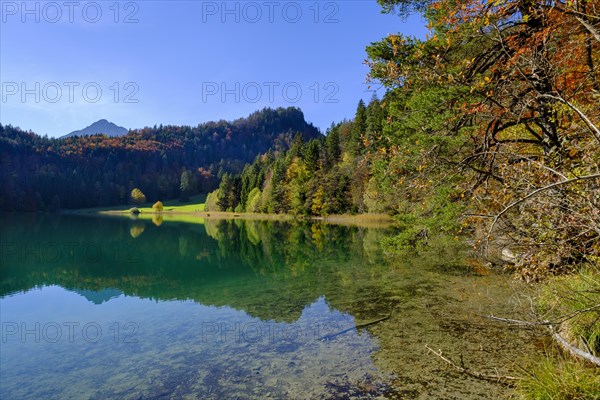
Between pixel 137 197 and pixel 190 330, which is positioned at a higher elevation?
pixel 137 197

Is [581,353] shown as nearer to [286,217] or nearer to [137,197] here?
[286,217]

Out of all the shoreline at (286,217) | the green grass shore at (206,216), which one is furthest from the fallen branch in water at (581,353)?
the green grass shore at (206,216)

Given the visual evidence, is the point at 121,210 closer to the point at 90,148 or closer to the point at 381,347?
the point at 90,148

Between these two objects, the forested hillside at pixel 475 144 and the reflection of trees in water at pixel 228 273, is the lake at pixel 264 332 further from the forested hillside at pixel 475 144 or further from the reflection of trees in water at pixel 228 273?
the forested hillside at pixel 475 144

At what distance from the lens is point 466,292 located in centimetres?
1380

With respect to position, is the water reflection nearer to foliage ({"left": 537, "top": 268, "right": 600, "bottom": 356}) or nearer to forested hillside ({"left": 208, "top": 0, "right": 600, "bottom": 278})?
foliage ({"left": 537, "top": 268, "right": 600, "bottom": 356})

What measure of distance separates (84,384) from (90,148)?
19220 cm

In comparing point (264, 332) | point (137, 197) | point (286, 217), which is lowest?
point (264, 332)

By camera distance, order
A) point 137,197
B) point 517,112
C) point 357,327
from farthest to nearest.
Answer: point 137,197 < point 357,327 < point 517,112

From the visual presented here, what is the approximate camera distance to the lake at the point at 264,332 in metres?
7.62

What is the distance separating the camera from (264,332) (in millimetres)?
10914

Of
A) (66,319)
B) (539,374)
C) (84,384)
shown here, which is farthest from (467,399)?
(66,319)

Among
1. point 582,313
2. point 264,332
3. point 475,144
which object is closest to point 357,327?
point 264,332

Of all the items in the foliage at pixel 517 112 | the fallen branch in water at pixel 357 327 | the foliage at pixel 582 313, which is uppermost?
the foliage at pixel 517 112
